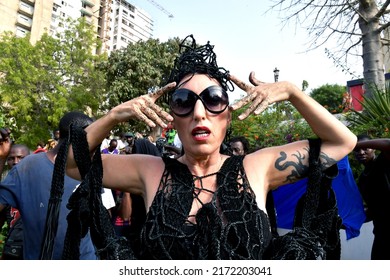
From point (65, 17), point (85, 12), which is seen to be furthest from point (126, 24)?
point (65, 17)

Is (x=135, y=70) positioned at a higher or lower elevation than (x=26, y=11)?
lower

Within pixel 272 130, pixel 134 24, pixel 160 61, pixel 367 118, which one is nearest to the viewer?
pixel 367 118

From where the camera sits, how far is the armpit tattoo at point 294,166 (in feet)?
6.45

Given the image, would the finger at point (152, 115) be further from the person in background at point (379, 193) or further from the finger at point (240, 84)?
the person in background at point (379, 193)

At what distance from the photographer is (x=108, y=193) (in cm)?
393

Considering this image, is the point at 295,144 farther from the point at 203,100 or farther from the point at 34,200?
the point at 34,200

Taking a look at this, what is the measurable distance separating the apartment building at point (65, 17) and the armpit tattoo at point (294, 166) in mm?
23336

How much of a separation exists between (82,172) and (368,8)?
251 inches

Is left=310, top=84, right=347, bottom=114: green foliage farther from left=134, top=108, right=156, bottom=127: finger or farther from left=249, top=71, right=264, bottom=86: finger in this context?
left=134, top=108, right=156, bottom=127: finger

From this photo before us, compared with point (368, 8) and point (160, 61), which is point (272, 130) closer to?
point (368, 8)

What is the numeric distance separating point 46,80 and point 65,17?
113 feet

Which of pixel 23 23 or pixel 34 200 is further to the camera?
pixel 23 23

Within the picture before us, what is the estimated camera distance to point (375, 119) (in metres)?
5.21
